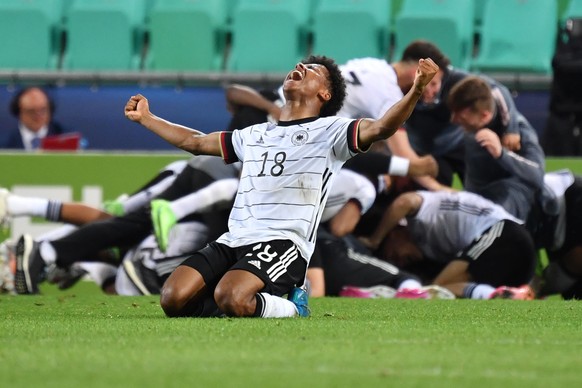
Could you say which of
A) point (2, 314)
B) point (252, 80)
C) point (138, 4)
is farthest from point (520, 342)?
point (138, 4)

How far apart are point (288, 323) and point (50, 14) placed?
8158mm

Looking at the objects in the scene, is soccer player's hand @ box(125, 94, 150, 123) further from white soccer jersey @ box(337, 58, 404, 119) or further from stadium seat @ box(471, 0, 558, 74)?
stadium seat @ box(471, 0, 558, 74)

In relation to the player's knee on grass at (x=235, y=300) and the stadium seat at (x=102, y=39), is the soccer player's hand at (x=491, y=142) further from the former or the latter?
the player's knee on grass at (x=235, y=300)

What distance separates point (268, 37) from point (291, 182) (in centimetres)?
644

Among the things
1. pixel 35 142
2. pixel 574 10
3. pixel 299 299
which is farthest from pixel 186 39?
pixel 299 299

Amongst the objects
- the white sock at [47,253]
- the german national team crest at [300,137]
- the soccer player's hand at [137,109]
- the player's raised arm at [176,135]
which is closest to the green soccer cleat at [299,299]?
the german national team crest at [300,137]

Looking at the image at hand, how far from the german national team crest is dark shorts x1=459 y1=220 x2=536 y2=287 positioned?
3.46 m

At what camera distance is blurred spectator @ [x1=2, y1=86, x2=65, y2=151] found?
11953mm

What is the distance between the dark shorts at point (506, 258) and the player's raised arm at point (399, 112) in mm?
3529

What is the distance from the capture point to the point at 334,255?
398 inches

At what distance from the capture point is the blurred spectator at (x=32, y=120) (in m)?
12.0

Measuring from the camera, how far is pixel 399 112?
6227 millimetres

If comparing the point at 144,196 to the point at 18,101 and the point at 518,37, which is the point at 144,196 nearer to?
the point at 18,101

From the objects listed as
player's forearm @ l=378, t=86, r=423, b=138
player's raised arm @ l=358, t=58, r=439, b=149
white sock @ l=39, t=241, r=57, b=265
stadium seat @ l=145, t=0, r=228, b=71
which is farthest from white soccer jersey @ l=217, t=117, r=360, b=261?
stadium seat @ l=145, t=0, r=228, b=71
